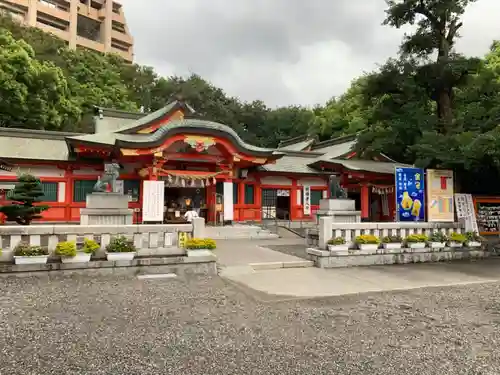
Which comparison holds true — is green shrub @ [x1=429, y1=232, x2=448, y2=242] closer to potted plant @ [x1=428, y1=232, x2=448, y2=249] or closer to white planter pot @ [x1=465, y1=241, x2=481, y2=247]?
potted plant @ [x1=428, y1=232, x2=448, y2=249]

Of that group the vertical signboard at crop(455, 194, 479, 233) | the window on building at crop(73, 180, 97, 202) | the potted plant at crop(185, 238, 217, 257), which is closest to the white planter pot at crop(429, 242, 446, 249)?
the vertical signboard at crop(455, 194, 479, 233)

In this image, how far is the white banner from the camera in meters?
15.7

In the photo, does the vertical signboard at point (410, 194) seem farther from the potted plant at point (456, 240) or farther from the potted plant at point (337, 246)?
the potted plant at point (337, 246)

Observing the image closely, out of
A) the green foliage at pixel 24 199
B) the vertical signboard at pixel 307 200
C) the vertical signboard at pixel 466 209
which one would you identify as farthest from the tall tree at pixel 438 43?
the green foliage at pixel 24 199

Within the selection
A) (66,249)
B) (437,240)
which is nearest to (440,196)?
(437,240)

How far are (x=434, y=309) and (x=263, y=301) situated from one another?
275 cm

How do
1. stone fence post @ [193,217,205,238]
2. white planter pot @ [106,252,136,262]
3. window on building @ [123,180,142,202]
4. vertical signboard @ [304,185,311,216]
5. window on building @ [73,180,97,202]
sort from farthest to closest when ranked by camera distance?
vertical signboard @ [304,185,311,216]
window on building @ [123,180,142,202]
window on building @ [73,180,97,202]
stone fence post @ [193,217,205,238]
white planter pot @ [106,252,136,262]

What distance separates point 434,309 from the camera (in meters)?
5.77

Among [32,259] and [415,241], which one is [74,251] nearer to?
[32,259]

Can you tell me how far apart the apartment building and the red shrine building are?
112 ft

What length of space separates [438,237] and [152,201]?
1123 cm

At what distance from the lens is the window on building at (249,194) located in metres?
19.8

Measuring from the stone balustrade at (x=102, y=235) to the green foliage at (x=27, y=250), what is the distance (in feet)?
0.36

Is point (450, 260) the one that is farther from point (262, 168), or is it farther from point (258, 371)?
point (262, 168)
